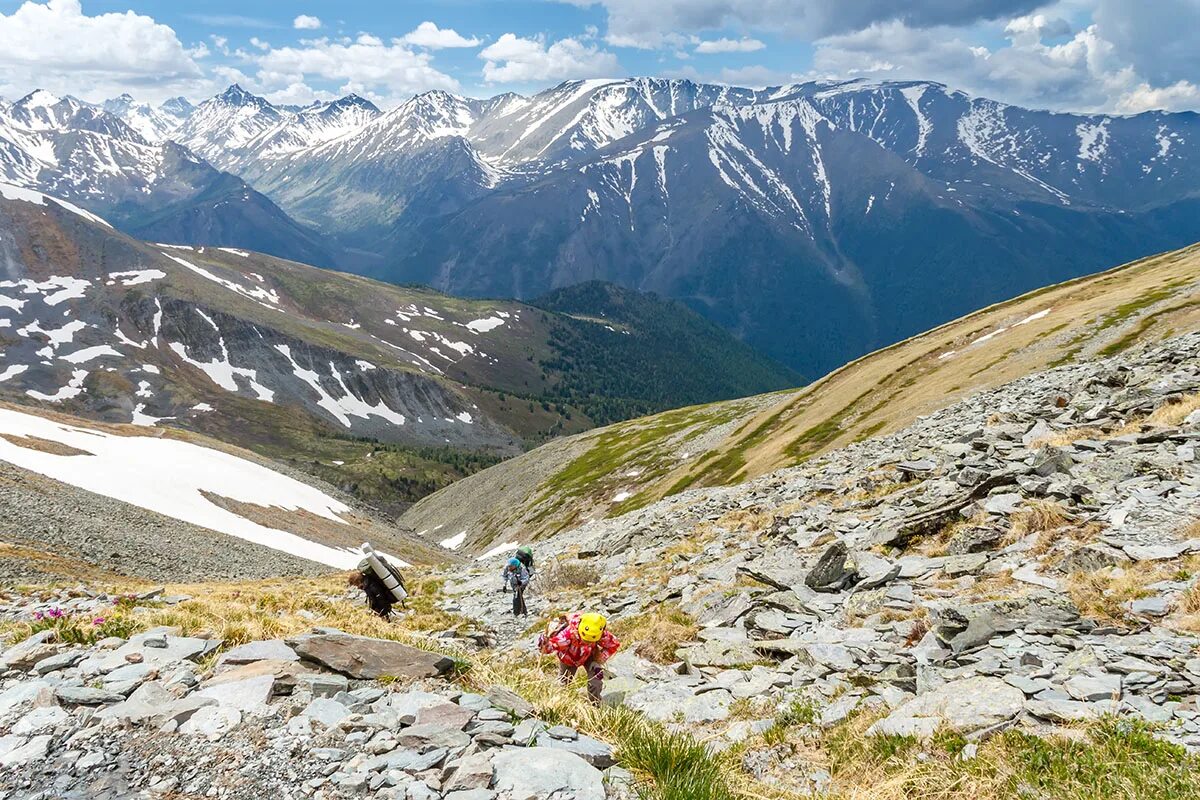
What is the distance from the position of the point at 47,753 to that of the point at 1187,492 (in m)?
19.8

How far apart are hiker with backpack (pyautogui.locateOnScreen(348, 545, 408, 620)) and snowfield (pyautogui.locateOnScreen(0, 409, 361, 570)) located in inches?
1645

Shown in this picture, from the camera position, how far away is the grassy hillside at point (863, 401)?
61781 mm

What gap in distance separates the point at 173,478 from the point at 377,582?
58.3m

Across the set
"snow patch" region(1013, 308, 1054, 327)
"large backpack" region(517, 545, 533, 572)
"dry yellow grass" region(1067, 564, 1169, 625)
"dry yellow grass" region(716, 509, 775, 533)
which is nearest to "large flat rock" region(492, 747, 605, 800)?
"dry yellow grass" region(1067, 564, 1169, 625)

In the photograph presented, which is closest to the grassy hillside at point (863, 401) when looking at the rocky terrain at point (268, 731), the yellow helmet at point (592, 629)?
the yellow helmet at point (592, 629)

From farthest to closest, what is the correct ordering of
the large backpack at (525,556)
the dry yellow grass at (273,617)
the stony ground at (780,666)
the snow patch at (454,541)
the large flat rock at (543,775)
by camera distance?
1. the snow patch at (454,541)
2. the large backpack at (525,556)
3. the dry yellow grass at (273,617)
4. the stony ground at (780,666)
5. the large flat rock at (543,775)

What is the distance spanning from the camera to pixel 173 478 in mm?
67188

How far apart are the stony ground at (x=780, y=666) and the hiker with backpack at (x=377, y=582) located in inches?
111

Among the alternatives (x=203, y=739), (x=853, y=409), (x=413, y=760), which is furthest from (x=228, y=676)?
(x=853, y=409)

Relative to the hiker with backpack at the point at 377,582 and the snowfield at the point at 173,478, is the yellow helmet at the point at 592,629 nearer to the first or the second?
the hiker with backpack at the point at 377,582

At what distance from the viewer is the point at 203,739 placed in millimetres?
7469

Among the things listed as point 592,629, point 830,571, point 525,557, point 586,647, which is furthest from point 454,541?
point 592,629

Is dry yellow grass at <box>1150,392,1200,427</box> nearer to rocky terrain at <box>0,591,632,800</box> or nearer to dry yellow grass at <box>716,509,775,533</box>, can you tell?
dry yellow grass at <box>716,509,775,533</box>

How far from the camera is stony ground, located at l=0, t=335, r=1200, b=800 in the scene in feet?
23.5
